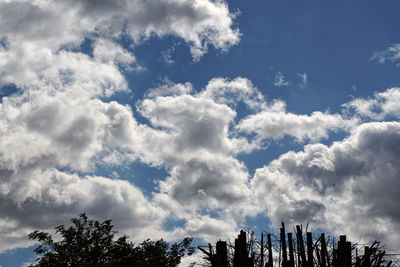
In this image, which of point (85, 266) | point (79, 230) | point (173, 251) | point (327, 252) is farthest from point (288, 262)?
point (79, 230)

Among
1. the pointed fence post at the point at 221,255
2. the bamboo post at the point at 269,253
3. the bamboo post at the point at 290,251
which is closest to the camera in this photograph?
the bamboo post at the point at 290,251

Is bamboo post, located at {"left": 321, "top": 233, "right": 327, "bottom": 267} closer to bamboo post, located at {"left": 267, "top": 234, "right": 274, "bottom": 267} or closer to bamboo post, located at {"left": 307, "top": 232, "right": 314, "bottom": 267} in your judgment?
bamboo post, located at {"left": 307, "top": 232, "right": 314, "bottom": 267}

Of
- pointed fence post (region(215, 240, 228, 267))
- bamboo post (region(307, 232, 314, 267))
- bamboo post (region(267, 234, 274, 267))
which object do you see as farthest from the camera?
bamboo post (region(267, 234, 274, 267))

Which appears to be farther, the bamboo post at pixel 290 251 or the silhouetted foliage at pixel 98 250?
the silhouetted foliage at pixel 98 250

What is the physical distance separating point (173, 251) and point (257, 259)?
95.1ft

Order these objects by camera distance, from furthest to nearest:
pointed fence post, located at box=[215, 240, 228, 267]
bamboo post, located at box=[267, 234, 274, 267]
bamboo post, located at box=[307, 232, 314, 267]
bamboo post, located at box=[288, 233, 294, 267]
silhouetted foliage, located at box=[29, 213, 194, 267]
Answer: silhouetted foliage, located at box=[29, 213, 194, 267]
bamboo post, located at box=[267, 234, 274, 267]
pointed fence post, located at box=[215, 240, 228, 267]
bamboo post, located at box=[307, 232, 314, 267]
bamboo post, located at box=[288, 233, 294, 267]

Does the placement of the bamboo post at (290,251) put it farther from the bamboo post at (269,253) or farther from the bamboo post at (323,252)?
the bamboo post at (323,252)

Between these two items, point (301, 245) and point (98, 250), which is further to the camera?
point (98, 250)

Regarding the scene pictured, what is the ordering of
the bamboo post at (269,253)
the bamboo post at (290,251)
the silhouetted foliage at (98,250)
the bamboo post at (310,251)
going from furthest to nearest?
the silhouetted foliage at (98,250) < the bamboo post at (269,253) < the bamboo post at (310,251) < the bamboo post at (290,251)

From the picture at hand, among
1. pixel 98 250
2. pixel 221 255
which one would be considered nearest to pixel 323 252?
pixel 221 255

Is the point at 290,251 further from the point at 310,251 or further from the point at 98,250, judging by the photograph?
the point at 98,250

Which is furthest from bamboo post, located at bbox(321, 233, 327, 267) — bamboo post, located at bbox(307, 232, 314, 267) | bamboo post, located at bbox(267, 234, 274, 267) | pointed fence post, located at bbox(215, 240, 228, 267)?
pointed fence post, located at bbox(215, 240, 228, 267)

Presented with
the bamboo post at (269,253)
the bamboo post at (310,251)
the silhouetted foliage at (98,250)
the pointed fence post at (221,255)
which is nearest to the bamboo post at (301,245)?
the bamboo post at (310,251)

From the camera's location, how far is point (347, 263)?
9.20m
